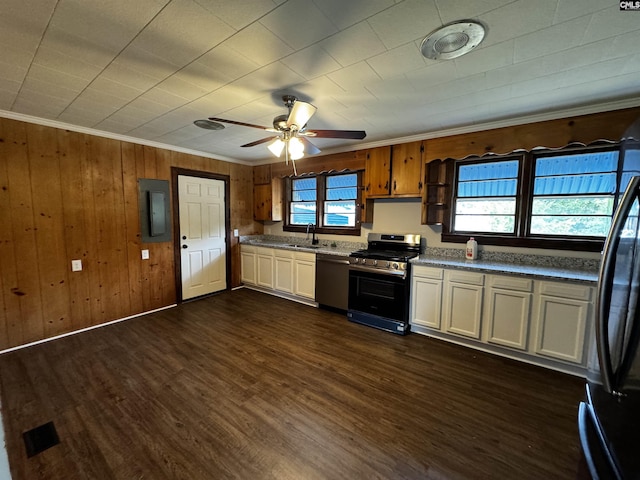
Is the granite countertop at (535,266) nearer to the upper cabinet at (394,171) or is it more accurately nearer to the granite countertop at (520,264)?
the granite countertop at (520,264)

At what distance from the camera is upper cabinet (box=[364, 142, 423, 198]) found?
3.35m

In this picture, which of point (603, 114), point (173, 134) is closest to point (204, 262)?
point (173, 134)

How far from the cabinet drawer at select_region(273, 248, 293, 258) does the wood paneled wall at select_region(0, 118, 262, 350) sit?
160cm

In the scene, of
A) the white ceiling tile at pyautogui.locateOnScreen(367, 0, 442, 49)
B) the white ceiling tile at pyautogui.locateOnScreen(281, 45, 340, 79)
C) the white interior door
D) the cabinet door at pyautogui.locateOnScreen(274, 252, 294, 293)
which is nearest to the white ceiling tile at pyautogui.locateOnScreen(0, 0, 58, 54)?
the white ceiling tile at pyautogui.locateOnScreen(281, 45, 340, 79)

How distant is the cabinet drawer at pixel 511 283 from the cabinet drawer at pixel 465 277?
0.32ft


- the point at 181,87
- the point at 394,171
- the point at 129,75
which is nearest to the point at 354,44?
the point at 181,87

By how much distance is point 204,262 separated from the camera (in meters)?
4.48

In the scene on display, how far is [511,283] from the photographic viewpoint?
2.53 m

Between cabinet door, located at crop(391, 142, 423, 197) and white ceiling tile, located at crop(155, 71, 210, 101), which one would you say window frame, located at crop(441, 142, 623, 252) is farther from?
white ceiling tile, located at crop(155, 71, 210, 101)

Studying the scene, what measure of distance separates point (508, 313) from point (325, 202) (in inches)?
117

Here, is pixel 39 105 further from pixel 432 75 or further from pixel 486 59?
pixel 486 59

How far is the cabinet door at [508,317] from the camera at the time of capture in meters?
2.50

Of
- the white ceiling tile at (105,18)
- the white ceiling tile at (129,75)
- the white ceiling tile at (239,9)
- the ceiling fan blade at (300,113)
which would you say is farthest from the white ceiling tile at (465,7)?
the white ceiling tile at (129,75)

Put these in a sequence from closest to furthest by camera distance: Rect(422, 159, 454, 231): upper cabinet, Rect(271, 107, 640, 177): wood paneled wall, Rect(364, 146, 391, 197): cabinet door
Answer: Rect(271, 107, 640, 177): wood paneled wall < Rect(422, 159, 454, 231): upper cabinet < Rect(364, 146, 391, 197): cabinet door
